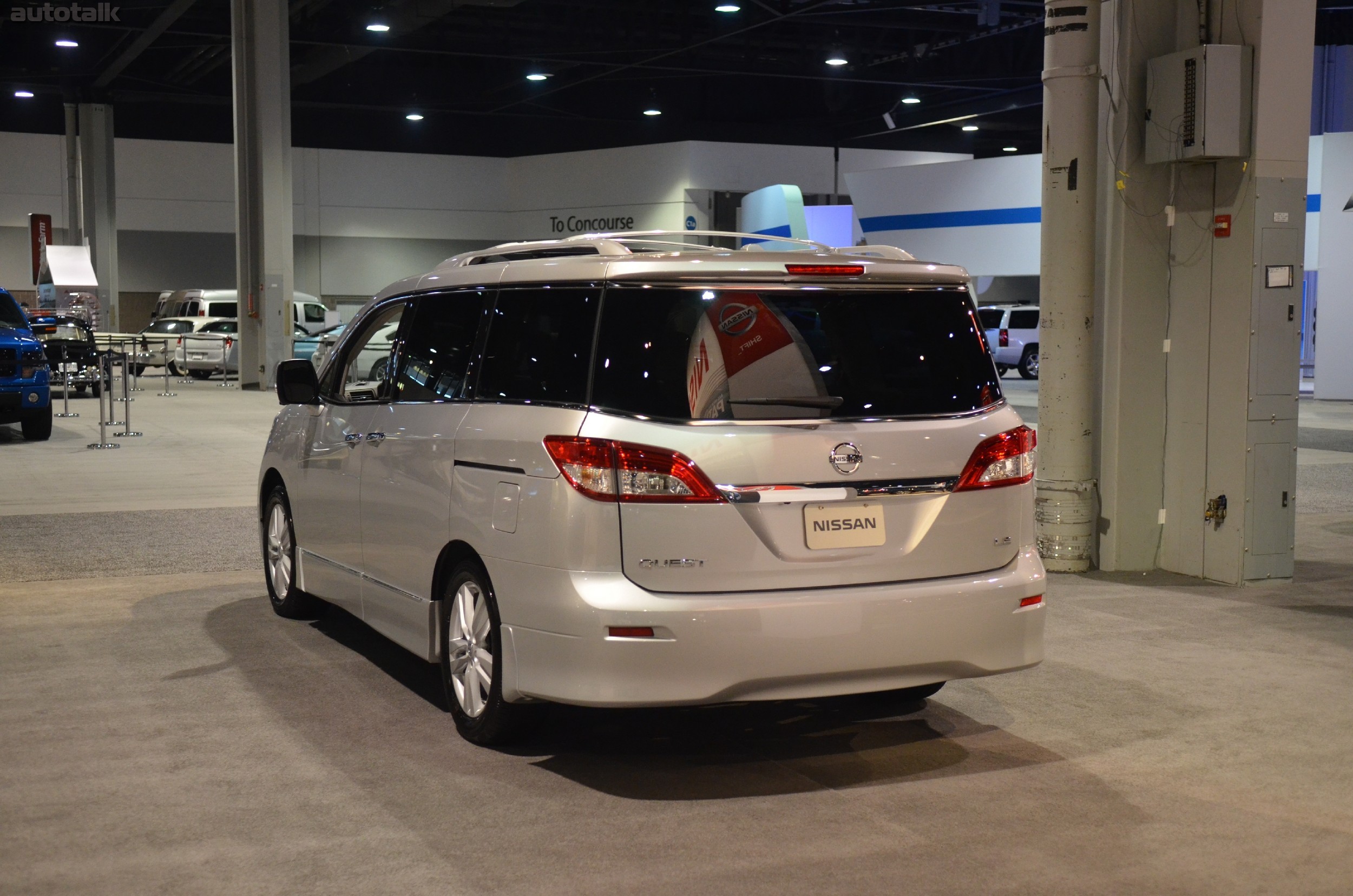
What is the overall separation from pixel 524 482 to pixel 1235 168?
18.3ft

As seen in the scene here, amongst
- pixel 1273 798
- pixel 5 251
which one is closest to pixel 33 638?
pixel 1273 798

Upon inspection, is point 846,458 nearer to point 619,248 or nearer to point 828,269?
point 828,269

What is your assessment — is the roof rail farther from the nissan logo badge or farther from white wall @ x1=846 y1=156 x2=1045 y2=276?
white wall @ x1=846 y1=156 x2=1045 y2=276

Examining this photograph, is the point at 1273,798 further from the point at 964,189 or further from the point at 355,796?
the point at 964,189

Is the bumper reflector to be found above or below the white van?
below

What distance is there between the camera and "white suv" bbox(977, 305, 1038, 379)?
33969 mm

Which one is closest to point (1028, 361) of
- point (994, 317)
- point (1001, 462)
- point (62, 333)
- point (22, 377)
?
point (994, 317)

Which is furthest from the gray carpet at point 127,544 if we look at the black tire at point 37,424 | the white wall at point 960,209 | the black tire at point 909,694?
the white wall at point 960,209

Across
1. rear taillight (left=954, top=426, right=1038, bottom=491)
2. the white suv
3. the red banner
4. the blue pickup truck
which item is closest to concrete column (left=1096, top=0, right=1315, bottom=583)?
rear taillight (left=954, top=426, right=1038, bottom=491)

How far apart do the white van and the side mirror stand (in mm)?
28345

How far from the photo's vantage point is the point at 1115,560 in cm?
901

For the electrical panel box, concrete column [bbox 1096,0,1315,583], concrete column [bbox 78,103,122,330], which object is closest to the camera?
the electrical panel box

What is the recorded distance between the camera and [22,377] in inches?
664

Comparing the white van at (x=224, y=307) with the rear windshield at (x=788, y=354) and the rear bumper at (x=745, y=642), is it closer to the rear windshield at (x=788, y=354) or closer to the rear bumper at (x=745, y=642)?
the rear windshield at (x=788, y=354)
